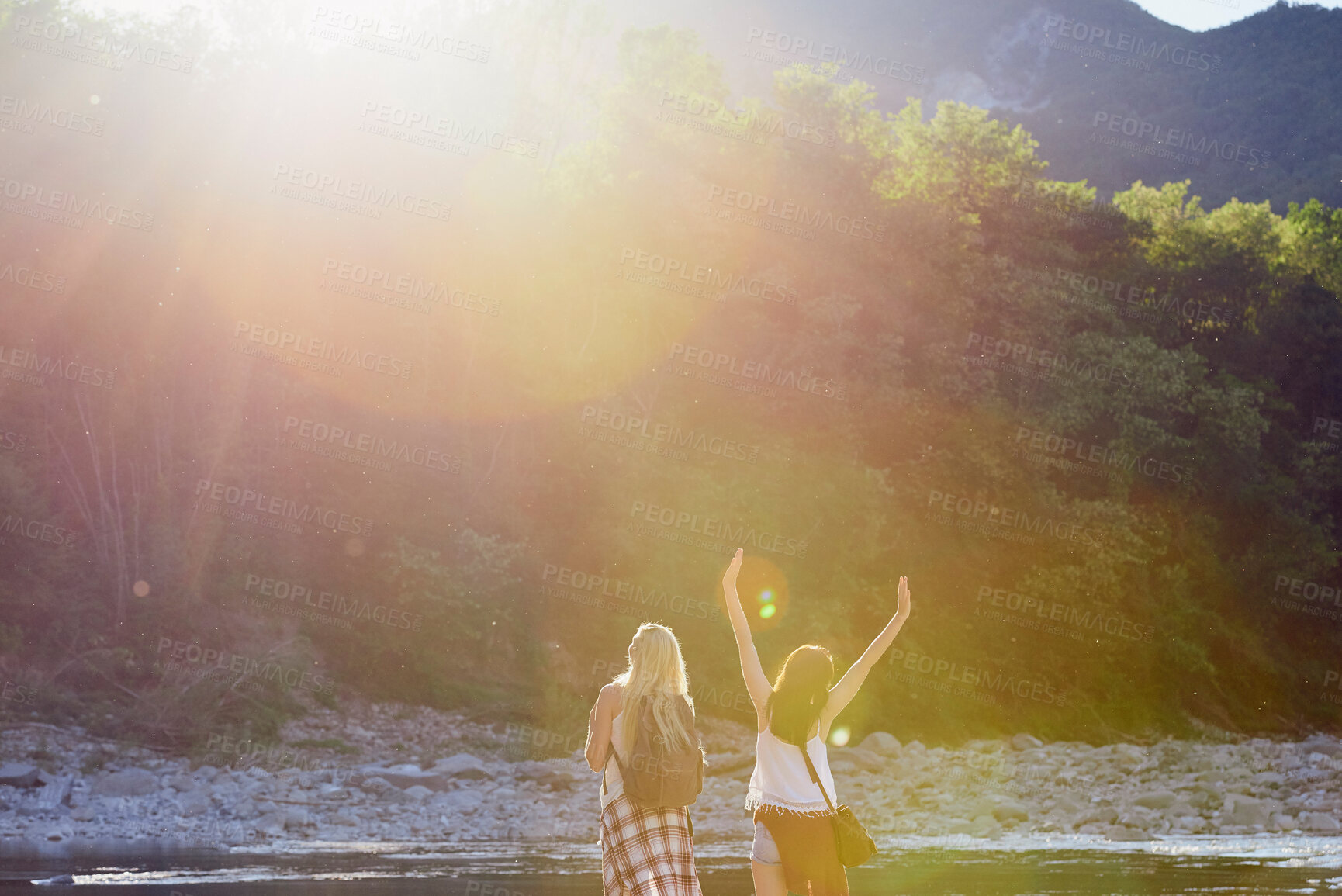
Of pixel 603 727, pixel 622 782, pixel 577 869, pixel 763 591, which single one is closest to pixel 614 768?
pixel 622 782

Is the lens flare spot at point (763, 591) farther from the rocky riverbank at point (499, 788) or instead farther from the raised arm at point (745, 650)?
the raised arm at point (745, 650)

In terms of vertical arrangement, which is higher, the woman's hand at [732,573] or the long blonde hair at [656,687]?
the woman's hand at [732,573]

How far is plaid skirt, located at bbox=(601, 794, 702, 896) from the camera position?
19.8ft

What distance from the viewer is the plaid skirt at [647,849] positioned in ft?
19.8

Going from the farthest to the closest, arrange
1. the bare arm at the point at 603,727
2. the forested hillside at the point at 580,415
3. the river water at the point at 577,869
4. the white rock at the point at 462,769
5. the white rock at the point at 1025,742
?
the white rock at the point at 1025,742
the forested hillside at the point at 580,415
the white rock at the point at 462,769
the river water at the point at 577,869
the bare arm at the point at 603,727

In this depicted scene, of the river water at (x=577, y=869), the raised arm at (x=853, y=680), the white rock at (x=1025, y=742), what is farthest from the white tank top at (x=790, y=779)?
the white rock at (x=1025, y=742)

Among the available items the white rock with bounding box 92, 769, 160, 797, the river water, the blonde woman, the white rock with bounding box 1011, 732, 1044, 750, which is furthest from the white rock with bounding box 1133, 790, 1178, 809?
the blonde woman

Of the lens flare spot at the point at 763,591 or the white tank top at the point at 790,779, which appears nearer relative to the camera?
the white tank top at the point at 790,779

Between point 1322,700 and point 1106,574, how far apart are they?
10490 millimetres

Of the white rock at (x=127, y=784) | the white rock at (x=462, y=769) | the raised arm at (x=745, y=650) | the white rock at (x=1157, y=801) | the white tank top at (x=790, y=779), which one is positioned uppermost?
the raised arm at (x=745, y=650)

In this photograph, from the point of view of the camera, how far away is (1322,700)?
3603 centimetres

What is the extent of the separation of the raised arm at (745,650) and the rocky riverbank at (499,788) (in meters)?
12.3

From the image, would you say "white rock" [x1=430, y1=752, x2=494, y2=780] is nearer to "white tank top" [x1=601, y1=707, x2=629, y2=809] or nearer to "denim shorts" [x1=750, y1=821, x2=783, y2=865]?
"white tank top" [x1=601, y1=707, x2=629, y2=809]

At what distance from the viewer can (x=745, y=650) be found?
6062mm
